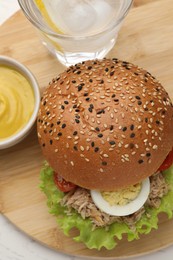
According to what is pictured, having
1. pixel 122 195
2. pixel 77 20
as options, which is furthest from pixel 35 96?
pixel 122 195

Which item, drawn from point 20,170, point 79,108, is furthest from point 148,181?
point 20,170

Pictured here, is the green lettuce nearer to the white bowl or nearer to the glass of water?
the white bowl

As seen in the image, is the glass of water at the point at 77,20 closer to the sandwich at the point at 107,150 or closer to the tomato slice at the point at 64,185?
the sandwich at the point at 107,150

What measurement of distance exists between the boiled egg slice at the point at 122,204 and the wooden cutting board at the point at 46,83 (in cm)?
16

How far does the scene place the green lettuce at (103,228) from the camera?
1900 millimetres

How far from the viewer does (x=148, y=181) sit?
193cm

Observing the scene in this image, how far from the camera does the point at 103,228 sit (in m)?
1.94

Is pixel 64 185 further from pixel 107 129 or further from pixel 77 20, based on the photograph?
pixel 77 20

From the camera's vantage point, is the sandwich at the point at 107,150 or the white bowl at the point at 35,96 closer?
the sandwich at the point at 107,150

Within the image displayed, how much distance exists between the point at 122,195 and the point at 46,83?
0.60m

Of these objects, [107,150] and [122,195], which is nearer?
[107,150]

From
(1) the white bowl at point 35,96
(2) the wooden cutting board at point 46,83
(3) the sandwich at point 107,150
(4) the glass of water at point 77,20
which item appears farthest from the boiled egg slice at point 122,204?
(4) the glass of water at point 77,20

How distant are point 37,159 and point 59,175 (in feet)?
0.60

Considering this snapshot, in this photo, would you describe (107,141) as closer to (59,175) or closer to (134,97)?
(134,97)
